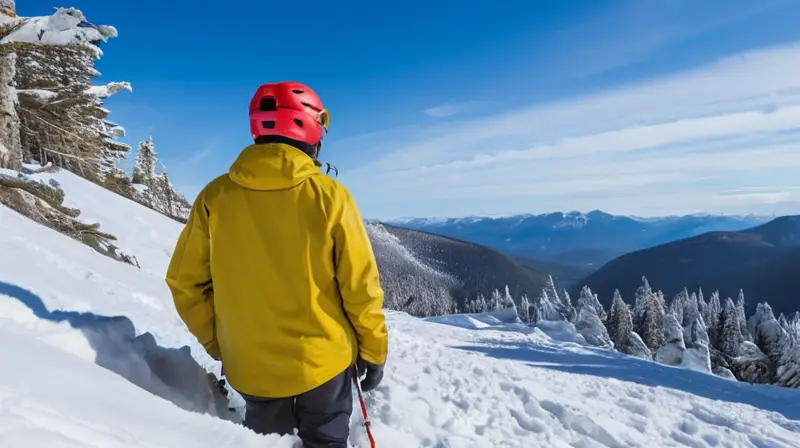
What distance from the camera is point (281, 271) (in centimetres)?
270

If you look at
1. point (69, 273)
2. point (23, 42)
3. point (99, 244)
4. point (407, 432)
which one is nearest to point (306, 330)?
point (407, 432)

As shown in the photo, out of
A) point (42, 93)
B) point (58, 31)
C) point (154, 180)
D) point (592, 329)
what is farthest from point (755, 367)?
point (154, 180)

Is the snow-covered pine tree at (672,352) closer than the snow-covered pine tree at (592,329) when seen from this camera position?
Yes

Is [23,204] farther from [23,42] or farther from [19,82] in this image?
[19,82]

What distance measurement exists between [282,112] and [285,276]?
101 cm

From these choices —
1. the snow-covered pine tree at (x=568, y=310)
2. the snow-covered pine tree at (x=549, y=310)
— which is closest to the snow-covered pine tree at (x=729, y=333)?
the snow-covered pine tree at (x=568, y=310)

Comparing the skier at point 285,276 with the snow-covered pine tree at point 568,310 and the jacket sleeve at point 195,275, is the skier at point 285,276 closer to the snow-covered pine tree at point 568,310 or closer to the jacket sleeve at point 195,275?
the jacket sleeve at point 195,275

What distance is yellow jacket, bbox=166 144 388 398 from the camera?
8.64ft

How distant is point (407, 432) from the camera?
5.42m

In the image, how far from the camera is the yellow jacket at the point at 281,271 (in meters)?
2.63

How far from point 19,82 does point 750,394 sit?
22356 mm

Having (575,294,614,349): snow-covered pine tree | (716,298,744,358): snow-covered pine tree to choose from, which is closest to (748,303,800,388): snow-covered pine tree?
(716,298,744,358): snow-covered pine tree

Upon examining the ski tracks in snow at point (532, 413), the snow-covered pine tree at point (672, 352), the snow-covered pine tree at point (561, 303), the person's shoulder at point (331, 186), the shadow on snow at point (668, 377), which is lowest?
the snow-covered pine tree at point (561, 303)

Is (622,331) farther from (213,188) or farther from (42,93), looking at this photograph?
(213,188)
